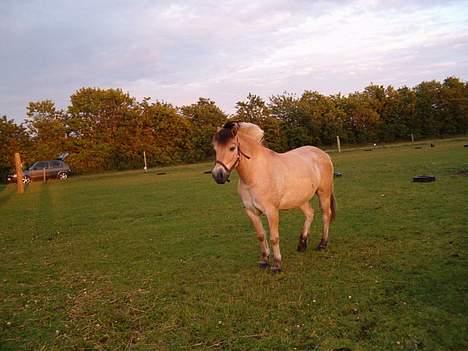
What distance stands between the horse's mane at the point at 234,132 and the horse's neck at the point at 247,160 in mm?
189

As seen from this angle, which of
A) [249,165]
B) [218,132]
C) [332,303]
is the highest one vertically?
[218,132]

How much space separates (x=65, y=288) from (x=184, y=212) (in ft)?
19.6

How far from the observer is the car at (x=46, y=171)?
3475 cm

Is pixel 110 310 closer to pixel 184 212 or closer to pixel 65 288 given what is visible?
pixel 65 288

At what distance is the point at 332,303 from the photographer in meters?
4.38

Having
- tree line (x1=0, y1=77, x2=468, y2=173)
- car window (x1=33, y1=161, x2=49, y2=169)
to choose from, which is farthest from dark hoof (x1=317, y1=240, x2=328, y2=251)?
tree line (x1=0, y1=77, x2=468, y2=173)

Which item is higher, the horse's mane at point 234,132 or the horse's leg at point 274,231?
the horse's mane at point 234,132

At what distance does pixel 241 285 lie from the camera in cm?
523

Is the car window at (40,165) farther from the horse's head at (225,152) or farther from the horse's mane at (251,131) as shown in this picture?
the horse's head at (225,152)

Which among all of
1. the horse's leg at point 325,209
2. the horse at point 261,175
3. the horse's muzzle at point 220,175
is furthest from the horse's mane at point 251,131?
the horse's leg at point 325,209

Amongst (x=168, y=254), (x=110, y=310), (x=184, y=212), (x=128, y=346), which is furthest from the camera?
(x=184, y=212)

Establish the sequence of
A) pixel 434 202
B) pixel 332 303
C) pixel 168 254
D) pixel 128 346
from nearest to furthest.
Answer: pixel 128 346 → pixel 332 303 → pixel 168 254 → pixel 434 202

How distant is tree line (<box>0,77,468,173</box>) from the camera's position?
1690 inches

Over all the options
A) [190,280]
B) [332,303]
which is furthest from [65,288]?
[332,303]
